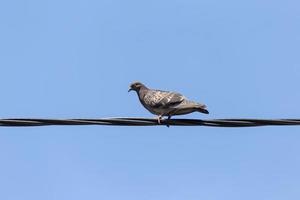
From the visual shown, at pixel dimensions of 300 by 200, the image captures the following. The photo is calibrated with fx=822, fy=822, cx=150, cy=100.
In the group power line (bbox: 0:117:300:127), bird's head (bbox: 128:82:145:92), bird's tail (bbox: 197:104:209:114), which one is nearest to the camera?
power line (bbox: 0:117:300:127)

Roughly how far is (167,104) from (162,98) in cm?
59

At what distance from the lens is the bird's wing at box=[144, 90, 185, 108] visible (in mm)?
14847

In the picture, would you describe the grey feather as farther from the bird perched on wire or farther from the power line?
the power line

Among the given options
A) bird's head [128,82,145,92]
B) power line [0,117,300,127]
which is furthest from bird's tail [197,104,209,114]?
bird's head [128,82,145,92]

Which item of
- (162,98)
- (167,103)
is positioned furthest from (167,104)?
(162,98)

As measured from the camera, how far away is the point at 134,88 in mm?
18531

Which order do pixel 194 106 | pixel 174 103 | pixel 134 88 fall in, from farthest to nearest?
1. pixel 134 88
2. pixel 174 103
3. pixel 194 106

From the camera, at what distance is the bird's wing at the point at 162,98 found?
1485 cm

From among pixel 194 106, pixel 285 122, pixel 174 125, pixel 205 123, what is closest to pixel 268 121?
pixel 285 122

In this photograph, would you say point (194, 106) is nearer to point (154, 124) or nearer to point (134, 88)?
point (154, 124)

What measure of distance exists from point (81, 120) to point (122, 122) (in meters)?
0.54

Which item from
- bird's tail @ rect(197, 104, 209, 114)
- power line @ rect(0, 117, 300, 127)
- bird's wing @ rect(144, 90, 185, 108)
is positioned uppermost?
bird's wing @ rect(144, 90, 185, 108)

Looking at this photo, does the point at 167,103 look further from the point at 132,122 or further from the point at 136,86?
the point at 132,122

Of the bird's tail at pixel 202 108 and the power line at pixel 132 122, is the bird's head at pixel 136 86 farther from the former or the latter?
the power line at pixel 132 122
